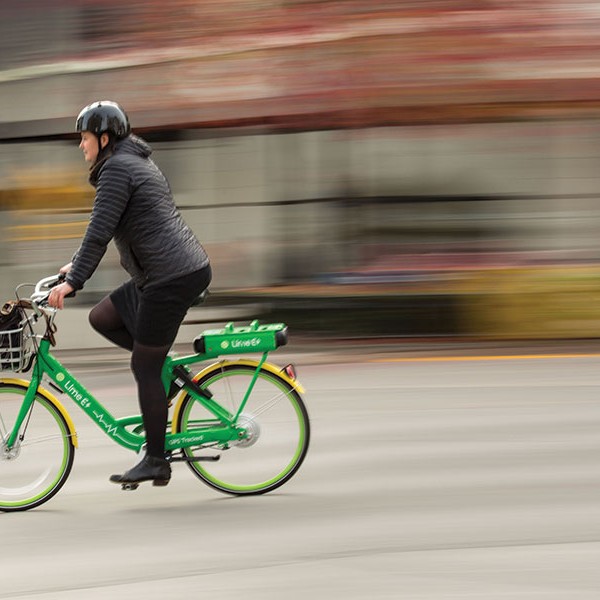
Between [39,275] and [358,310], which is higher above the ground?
[39,275]

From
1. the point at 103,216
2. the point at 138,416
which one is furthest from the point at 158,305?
the point at 138,416

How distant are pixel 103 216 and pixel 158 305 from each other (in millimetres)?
489

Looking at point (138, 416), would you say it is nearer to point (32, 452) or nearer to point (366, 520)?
point (32, 452)

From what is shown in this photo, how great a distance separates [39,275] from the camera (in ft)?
43.4

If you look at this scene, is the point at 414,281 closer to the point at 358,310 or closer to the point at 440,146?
the point at 358,310

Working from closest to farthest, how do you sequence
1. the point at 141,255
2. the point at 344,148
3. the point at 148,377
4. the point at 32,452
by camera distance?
the point at 141,255, the point at 148,377, the point at 32,452, the point at 344,148

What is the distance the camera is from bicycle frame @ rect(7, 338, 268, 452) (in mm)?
6305

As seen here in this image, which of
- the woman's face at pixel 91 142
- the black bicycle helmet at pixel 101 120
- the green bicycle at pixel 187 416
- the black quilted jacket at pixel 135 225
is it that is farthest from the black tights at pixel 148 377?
the black bicycle helmet at pixel 101 120

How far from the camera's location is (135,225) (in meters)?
6.09

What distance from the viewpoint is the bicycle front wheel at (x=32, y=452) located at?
6301mm

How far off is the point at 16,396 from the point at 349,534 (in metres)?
1.78

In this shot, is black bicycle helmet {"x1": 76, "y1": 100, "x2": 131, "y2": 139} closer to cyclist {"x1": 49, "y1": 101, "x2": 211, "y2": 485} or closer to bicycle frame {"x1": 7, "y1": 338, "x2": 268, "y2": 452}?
cyclist {"x1": 49, "y1": 101, "x2": 211, "y2": 485}

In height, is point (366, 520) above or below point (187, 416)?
below

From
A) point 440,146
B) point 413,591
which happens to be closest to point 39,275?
point 440,146
